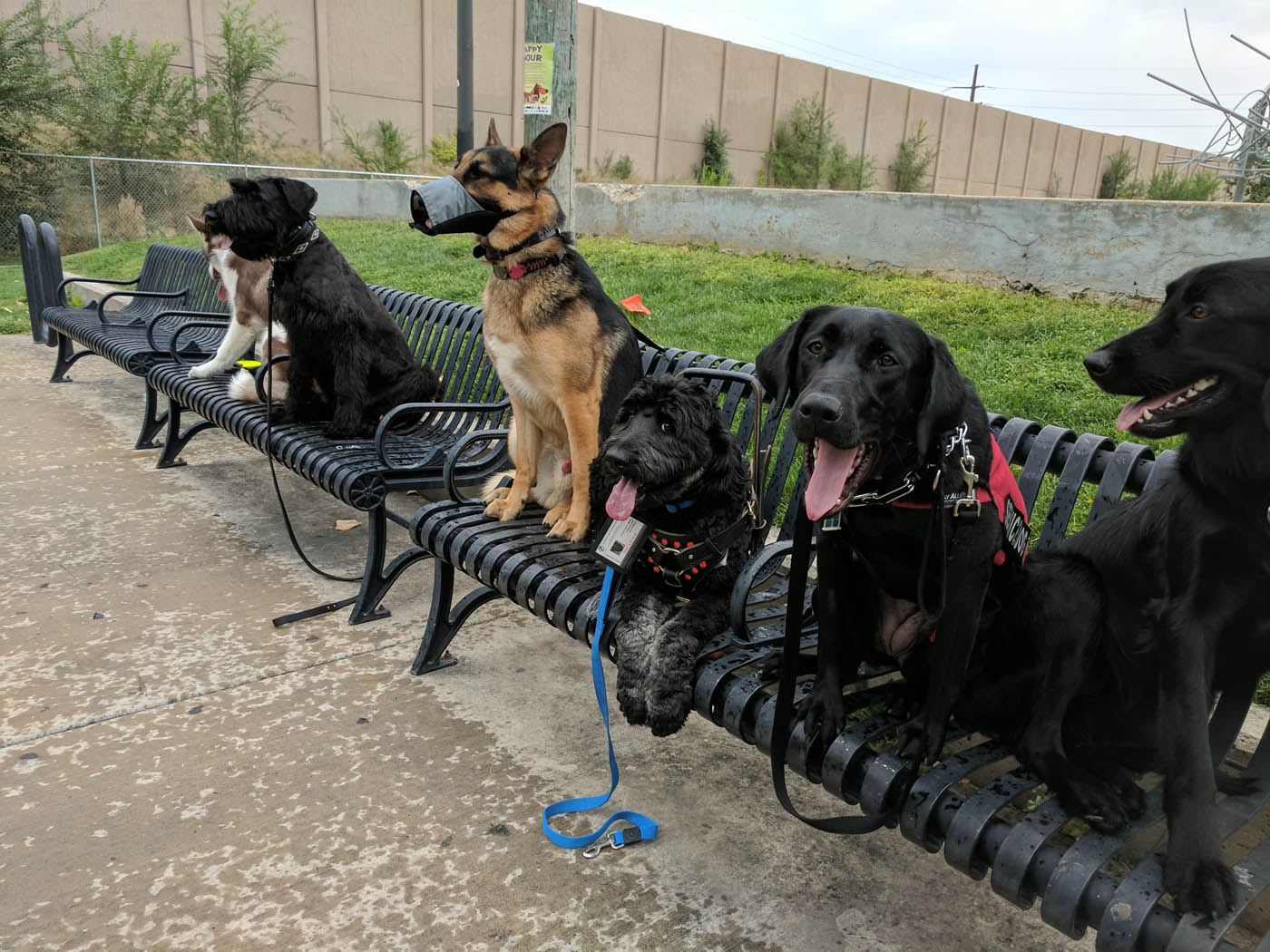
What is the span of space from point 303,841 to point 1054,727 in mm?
1988

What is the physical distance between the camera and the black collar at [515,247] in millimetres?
3295

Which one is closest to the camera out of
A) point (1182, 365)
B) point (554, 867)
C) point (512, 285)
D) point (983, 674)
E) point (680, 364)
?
point (1182, 365)

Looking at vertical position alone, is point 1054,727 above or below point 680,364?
below

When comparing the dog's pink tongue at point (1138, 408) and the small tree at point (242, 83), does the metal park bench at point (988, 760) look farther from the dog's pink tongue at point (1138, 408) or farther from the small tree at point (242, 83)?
the small tree at point (242, 83)

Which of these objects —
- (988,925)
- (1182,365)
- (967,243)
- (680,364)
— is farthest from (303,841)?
(967,243)

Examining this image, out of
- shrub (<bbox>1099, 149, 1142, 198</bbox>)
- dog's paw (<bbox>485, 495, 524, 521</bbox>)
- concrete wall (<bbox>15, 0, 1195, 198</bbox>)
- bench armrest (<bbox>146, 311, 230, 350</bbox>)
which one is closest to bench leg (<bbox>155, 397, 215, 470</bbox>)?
bench armrest (<bbox>146, 311, 230, 350</bbox>)

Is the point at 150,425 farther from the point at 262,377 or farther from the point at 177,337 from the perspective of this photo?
the point at 262,377

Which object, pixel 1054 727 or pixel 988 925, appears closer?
pixel 1054 727

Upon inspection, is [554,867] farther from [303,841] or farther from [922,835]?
[922,835]

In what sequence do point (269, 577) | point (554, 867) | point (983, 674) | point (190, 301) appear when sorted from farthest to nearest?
point (190, 301), point (269, 577), point (554, 867), point (983, 674)

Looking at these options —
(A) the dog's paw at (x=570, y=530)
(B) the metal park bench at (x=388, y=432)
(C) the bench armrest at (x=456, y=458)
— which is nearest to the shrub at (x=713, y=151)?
(B) the metal park bench at (x=388, y=432)

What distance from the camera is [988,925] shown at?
2.22 meters

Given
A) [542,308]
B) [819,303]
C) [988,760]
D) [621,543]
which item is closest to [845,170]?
[819,303]

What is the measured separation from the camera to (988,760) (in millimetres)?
1933
